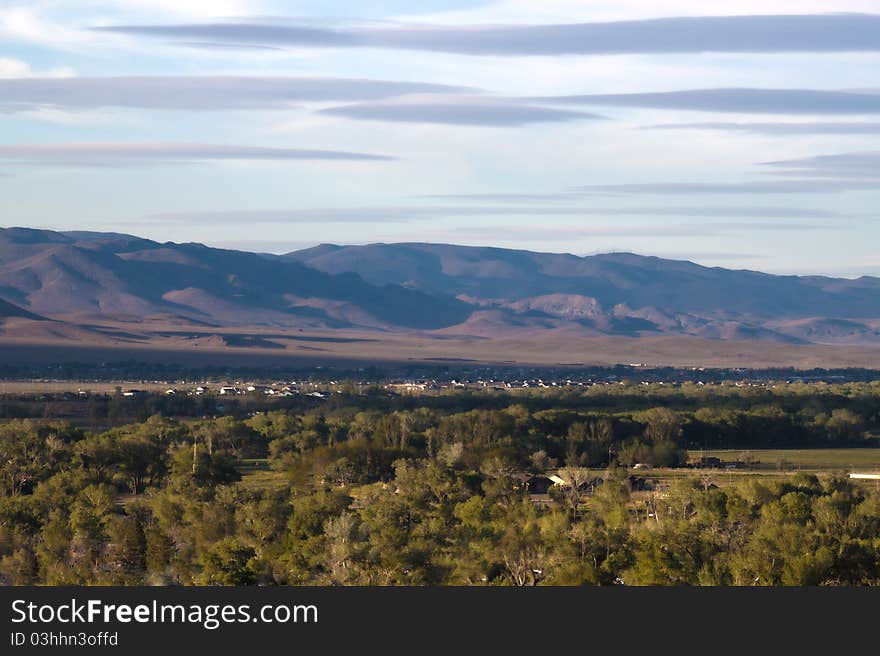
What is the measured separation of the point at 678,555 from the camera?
39.6m

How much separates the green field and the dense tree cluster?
4.41 metres

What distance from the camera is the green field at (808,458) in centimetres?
7644

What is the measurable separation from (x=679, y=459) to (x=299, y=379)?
10594 cm

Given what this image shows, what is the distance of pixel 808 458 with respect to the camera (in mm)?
84562

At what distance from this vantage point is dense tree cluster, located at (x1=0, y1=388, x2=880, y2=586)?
129ft

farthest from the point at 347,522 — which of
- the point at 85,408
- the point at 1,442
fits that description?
the point at 85,408

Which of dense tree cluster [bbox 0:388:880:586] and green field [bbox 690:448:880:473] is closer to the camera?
dense tree cluster [bbox 0:388:880:586]

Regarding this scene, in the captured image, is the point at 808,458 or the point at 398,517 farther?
the point at 808,458

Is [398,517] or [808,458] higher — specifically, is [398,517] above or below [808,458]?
above

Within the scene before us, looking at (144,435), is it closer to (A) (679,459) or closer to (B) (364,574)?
(A) (679,459)

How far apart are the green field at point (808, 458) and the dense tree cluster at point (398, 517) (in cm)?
441

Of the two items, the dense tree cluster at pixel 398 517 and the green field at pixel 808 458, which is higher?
the dense tree cluster at pixel 398 517

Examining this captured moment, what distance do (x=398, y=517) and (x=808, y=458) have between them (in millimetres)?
42775

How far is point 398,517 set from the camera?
47.1 metres
